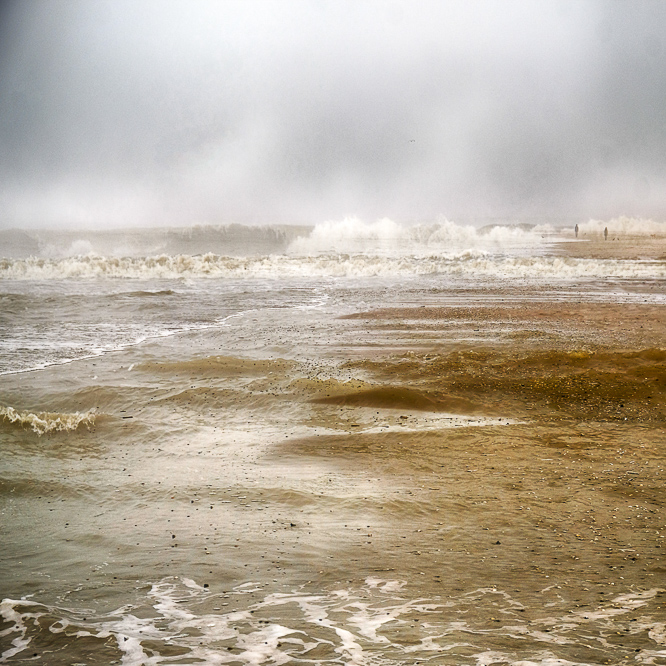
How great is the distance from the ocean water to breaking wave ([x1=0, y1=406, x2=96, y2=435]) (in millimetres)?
43

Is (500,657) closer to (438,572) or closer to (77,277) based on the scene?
(438,572)

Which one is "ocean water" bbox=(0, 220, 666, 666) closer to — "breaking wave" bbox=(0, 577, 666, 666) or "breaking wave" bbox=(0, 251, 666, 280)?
"breaking wave" bbox=(0, 577, 666, 666)

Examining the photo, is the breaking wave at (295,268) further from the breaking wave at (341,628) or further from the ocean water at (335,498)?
the breaking wave at (341,628)

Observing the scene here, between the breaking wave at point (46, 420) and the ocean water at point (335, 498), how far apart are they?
4cm

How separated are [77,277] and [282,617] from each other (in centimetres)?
3181

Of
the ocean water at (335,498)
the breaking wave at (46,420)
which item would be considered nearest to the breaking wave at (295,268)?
the ocean water at (335,498)

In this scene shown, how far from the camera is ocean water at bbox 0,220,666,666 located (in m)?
3.27

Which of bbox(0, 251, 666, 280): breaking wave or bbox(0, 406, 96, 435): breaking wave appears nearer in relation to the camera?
bbox(0, 406, 96, 435): breaking wave

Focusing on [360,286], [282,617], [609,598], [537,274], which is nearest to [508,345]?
[609,598]

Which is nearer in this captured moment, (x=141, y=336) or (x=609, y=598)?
(x=609, y=598)

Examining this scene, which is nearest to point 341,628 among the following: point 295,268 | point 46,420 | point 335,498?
point 335,498

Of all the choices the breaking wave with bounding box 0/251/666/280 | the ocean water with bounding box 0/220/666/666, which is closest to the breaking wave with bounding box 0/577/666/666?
the ocean water with bounding box 0/220/666/666

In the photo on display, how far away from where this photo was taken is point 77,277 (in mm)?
32406

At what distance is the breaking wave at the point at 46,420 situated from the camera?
726cm
